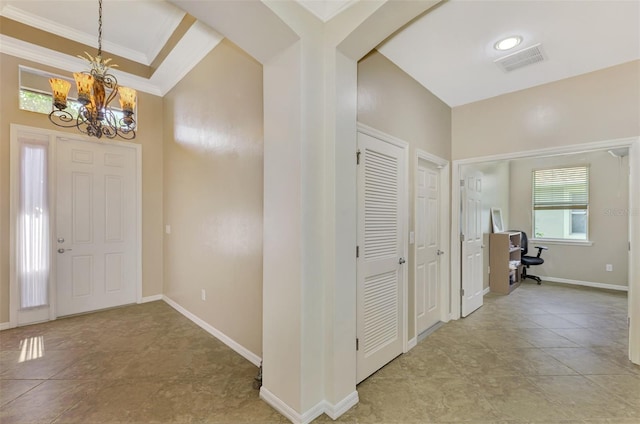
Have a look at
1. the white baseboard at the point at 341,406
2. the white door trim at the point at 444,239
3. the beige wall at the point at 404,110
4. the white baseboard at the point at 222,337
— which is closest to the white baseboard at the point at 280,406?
the white baseboard at the point at 341,406

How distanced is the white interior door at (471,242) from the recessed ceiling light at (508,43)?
1628mm

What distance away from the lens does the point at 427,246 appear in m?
3.20

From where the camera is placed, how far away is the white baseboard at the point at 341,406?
188 centimetres

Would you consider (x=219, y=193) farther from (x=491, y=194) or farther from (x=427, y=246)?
(x=491, y=194)

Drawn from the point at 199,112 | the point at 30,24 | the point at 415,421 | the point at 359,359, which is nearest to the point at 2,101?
the point at 30,24

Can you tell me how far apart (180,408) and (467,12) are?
3.59 metres

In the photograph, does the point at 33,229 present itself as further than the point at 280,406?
Yes

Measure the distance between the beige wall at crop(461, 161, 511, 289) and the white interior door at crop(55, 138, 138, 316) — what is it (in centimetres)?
498

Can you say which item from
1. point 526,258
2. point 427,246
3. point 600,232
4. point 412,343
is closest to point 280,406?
point 412,343

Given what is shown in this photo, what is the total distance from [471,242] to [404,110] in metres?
2.22

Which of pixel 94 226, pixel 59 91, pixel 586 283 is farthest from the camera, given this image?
pixel 586 283

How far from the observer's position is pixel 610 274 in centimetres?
504

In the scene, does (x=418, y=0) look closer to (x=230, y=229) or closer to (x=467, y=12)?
(x=467, y=12)

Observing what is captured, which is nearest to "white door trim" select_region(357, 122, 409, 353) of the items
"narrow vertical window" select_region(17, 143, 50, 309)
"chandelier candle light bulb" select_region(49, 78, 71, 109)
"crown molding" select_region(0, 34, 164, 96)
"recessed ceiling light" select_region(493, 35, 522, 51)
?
"recessed ceiling light" select_region(493, 35, 522, 51)
